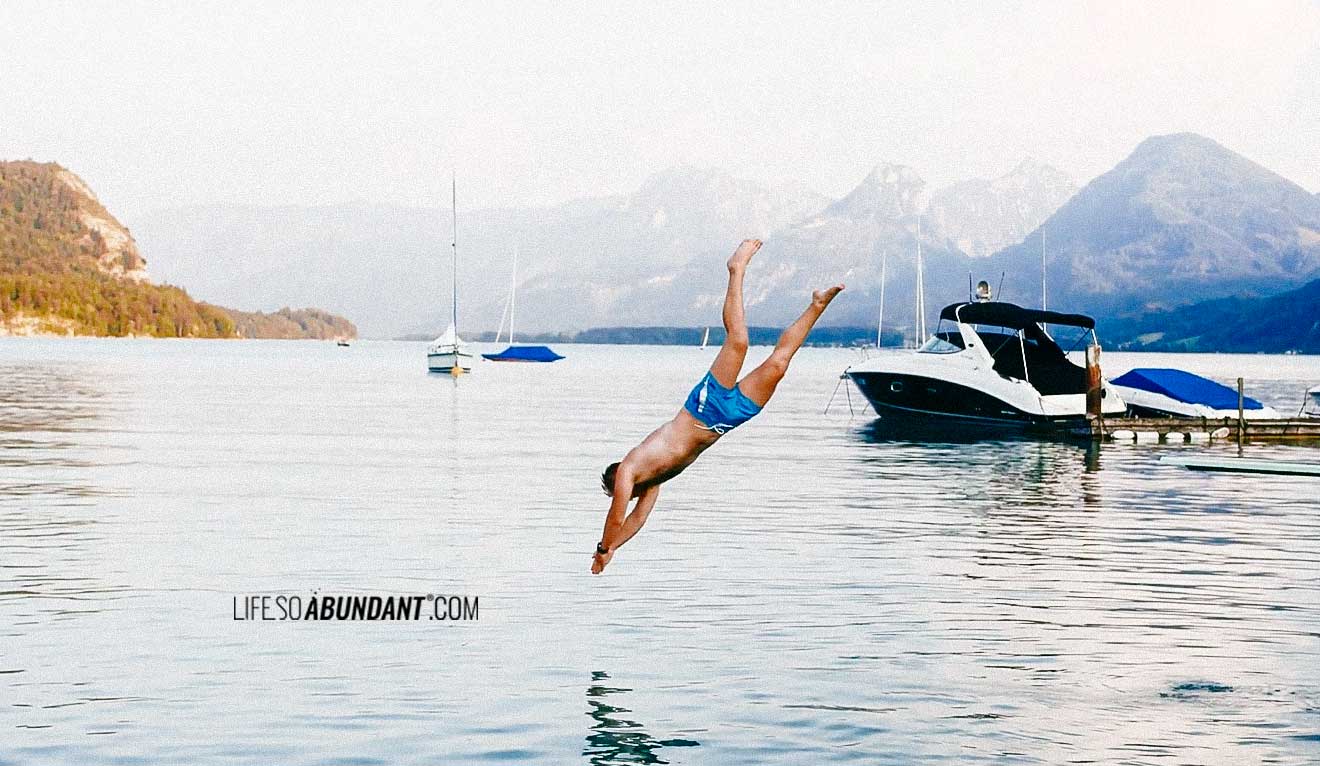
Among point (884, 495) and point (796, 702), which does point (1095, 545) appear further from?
point (796, 702)

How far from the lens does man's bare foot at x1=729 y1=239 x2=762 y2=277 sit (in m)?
14.0

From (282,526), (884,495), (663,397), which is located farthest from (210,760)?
(663,397)

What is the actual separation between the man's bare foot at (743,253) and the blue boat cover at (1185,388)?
157 feet

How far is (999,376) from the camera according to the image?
56.7 metres

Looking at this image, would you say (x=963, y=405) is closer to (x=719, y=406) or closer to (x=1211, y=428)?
(x=1211, y=428)

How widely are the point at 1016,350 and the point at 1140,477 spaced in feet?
54.2

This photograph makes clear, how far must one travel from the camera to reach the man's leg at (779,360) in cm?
1382

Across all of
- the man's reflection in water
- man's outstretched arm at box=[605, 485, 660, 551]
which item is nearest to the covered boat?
man's outstretched arm at box=[605, 485, 660, 551]

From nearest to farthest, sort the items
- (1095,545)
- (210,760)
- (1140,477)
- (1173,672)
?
1. (210,760)
2. (1173,672)
3. (1095,545)
4. (1140,477)

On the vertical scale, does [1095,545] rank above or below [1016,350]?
below

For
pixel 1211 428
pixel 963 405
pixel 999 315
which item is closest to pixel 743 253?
pixel 999 315

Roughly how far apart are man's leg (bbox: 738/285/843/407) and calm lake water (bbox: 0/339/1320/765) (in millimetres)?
2745

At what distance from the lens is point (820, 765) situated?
41.0 ft

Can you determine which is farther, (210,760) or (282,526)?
(282,526)
